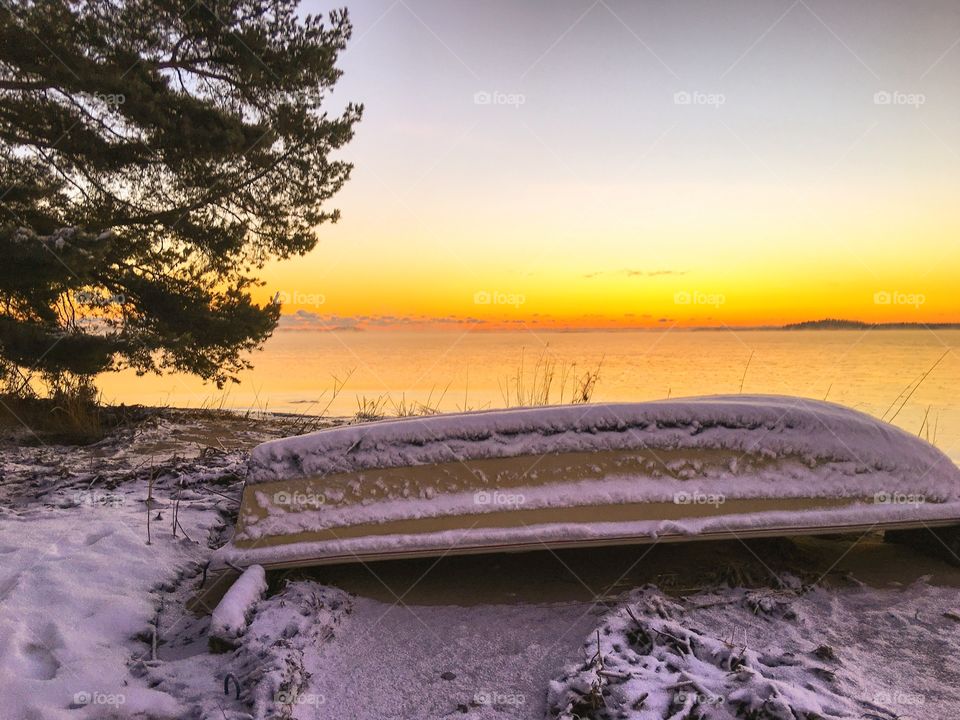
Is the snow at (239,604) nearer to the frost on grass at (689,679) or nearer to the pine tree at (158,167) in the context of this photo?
the frost on grass at (689,679)

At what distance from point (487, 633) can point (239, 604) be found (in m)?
1.14

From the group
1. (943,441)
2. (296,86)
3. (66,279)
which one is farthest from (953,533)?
(296,86)

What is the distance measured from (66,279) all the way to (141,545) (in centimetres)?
503

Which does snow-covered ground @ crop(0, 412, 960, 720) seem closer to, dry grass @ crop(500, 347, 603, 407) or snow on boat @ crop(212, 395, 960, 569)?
snow on boat @ crop(212, 395, 960, 569)

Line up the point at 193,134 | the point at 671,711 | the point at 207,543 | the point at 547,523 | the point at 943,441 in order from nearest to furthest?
the point at 671,711 < the point at 547,523 < the point at 207,543 < the point at 193,134 < the point at 943,441

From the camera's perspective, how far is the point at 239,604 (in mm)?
3072

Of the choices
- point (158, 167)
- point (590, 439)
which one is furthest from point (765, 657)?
point (158, 167)

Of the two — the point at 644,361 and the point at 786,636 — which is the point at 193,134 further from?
the point at 644,361

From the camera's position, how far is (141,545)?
3.96m

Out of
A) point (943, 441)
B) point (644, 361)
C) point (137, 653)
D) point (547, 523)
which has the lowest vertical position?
point (137, 653)

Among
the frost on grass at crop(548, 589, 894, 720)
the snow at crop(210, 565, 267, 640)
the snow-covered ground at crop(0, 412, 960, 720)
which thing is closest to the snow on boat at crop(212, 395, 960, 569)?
the snow at crop(210, 565, 267, 640)

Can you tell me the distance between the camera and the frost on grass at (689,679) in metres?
2.38

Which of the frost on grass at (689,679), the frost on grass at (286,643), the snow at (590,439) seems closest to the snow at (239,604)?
the frost on grass at (286,643)

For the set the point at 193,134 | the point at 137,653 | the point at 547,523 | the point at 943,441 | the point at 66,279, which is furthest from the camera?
the point at 943,441
